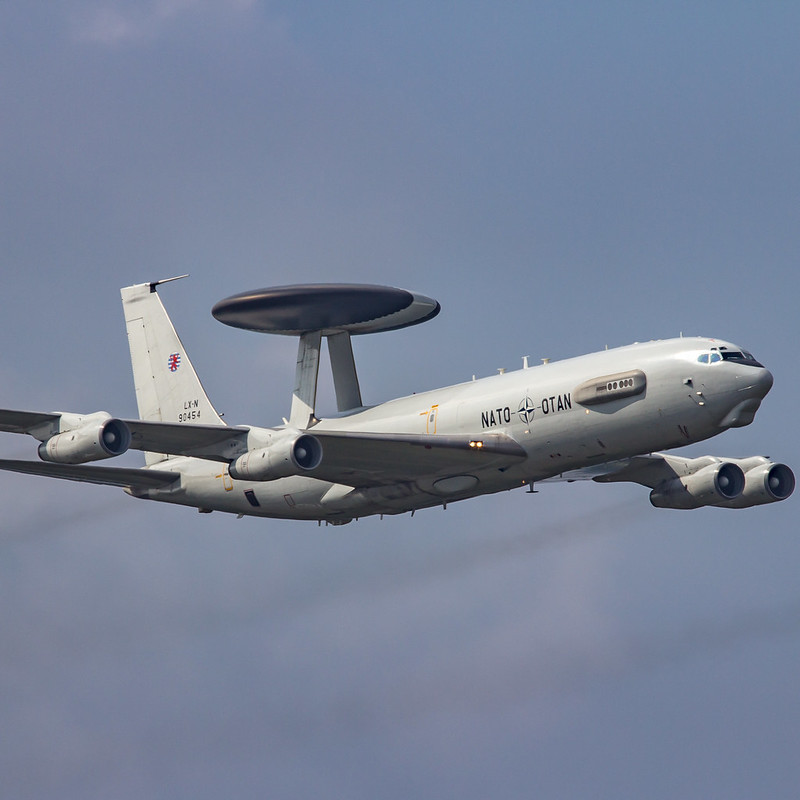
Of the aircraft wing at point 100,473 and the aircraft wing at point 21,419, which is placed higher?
the aircraft wing at point 21,419

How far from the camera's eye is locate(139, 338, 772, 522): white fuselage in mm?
58000

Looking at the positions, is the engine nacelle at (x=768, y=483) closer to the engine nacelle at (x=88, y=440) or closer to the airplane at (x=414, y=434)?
the airplane at (x=414, y=434)

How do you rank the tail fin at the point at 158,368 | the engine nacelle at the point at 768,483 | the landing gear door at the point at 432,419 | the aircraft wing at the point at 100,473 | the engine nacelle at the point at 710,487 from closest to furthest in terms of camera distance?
the aircraft wing at the point at 100,473 → the landing gear door at the point at 432,419 → the engine nacelle at the point at 768,483 → the engine nacelle at the point at 710,487 → the tail fin at the point at 158,368

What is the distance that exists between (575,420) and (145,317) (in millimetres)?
27404

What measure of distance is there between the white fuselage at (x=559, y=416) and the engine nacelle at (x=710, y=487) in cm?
1049

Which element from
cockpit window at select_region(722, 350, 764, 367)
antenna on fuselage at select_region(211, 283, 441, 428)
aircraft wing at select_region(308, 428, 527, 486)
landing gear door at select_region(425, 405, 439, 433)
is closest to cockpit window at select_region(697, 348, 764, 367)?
cockpit window at select_region(722, 350, 764, 367)

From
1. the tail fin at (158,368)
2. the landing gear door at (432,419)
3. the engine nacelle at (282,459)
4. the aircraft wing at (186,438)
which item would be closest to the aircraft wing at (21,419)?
the aircraft wing at (186,438)

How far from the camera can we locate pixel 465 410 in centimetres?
6272

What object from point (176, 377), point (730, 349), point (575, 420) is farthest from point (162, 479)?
point (730, 349)

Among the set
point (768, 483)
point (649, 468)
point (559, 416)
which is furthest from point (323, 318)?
point (768, 483)

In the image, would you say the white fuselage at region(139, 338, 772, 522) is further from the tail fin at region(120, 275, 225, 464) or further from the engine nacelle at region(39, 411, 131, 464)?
Result: the engine nacelle at region(39, 411, 131, 464)

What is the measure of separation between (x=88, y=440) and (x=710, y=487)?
28.0 metres

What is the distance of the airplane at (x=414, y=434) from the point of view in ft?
192

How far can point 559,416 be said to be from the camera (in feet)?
196
